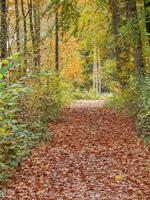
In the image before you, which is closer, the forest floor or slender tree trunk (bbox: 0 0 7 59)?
the forest floor

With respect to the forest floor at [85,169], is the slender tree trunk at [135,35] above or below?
above

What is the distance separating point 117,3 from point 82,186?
56.1ft

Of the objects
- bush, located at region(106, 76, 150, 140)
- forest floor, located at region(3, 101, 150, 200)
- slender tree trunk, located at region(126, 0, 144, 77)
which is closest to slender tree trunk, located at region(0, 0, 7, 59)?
forest floor, located at region(3, 101, 150, 200)

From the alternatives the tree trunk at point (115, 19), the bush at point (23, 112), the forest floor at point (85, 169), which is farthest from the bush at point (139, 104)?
the bush at point (23, 112)

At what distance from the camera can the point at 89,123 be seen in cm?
1642

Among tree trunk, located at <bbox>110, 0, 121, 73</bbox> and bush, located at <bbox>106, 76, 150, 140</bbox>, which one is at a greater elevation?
tree trunk, located at <bbox>110, 0, 121, 73</bbox>

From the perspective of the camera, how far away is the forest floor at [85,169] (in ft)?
25.5

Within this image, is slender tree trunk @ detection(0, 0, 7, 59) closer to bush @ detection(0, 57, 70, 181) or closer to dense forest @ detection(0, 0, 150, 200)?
dense forest @ detection(0, 0, 150, 200)

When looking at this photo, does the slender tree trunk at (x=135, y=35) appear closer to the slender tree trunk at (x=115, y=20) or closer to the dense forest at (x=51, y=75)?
the dense forest at (x=51, y=75)

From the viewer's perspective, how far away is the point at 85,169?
30.7ft

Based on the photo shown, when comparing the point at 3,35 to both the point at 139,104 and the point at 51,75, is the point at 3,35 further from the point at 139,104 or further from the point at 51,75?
the point at 139,104

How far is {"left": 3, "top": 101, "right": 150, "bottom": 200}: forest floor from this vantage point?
25.5 ft

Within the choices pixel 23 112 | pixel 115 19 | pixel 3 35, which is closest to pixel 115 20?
pixel 115 19

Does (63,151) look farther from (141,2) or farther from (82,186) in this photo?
(141,2)
